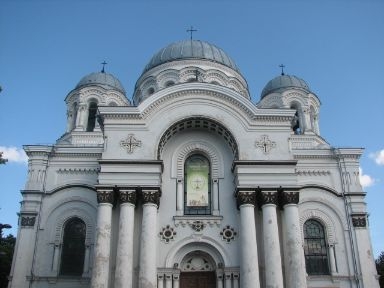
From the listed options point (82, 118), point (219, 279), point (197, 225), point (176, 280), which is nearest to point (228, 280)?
point (219, 279)

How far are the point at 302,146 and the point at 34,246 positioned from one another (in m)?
14.7

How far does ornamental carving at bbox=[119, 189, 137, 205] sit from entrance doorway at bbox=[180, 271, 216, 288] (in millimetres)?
3773

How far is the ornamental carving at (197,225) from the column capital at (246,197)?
1.83 metres

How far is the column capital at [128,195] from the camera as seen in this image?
18.8m

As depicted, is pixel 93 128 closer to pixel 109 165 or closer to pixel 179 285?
pixel 109 165

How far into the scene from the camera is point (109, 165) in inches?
763

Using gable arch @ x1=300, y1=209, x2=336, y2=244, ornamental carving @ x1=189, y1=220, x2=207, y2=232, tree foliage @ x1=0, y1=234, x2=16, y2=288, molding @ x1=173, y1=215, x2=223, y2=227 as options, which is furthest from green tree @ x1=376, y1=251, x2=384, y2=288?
Result: tree foliage @ x1=0, y1=234, x2=16, y2=288

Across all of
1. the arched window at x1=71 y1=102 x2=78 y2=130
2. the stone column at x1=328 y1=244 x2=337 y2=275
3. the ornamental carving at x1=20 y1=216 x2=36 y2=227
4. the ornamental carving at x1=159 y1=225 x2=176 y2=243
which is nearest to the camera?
the ornamental carving at x1=159 y1=225 x2=176 y2=243

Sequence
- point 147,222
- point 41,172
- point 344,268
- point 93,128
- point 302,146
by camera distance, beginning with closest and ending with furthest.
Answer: point 147,222 → point 344,268 → point 41,172 → point 302,146 → point 93,128

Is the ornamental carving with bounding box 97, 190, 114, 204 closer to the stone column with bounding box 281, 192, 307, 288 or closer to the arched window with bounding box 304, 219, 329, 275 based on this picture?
the stone column with bounding box 281, 192, 307, 288

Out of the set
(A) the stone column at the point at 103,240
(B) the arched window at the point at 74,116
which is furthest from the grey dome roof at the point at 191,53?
(A) the stone column at the point at 103,240

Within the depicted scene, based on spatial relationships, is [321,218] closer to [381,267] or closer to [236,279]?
[236,279]

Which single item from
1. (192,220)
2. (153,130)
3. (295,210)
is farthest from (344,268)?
(153,130)

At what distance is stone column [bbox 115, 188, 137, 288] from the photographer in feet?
57.2
